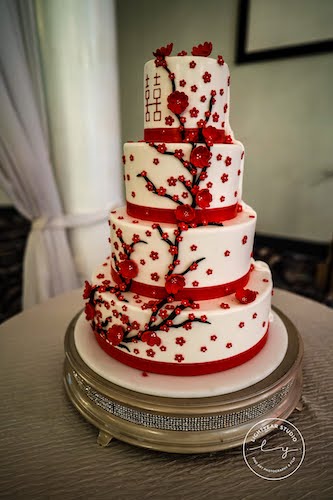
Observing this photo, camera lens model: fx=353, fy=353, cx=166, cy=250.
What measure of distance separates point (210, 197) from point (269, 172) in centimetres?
Result: 290

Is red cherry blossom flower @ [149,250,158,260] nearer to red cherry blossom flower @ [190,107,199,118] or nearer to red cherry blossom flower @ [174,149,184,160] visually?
red cherry blossom flower @ [174,149,184,160]

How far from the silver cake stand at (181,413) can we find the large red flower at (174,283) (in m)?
0.32

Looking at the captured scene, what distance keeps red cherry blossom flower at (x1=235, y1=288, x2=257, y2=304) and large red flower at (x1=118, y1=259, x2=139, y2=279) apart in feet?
1.14

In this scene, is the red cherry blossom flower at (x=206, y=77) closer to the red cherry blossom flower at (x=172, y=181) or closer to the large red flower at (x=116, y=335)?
the red cherry blossom flower at (x=172, y=181)

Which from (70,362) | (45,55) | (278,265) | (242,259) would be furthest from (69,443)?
(278,265)

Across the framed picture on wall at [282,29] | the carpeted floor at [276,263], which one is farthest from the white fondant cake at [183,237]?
the framed picture on wall at [282,29]

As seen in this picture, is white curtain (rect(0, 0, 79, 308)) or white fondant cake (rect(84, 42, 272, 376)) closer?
white fondant cake (rect(84, 42, 272, 376))

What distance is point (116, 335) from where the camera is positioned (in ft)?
3.79

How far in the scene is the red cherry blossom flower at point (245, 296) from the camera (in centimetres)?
115

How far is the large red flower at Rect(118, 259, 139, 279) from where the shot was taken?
3.80ft

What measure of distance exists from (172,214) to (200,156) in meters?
0.20

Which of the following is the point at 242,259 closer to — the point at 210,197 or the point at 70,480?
the point at 210,197

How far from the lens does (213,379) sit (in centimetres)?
112

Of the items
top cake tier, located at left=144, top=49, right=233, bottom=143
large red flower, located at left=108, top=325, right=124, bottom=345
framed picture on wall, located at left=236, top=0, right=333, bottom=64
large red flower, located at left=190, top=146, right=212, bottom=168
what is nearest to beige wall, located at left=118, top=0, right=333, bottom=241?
framed picture on wall, located at left=236, top=0, right=333, bottom=64
